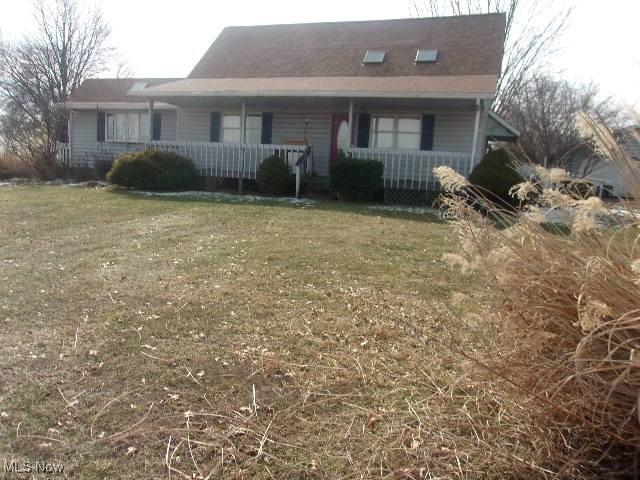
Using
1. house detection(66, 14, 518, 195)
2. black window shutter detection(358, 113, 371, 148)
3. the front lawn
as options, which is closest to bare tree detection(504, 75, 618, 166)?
house detection(66, 14, 518, 195)

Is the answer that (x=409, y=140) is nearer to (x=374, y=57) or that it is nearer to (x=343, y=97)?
(x=343, y=97)

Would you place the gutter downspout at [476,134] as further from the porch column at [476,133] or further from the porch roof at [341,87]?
the porch roof at [341,87]

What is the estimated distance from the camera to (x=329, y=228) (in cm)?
854

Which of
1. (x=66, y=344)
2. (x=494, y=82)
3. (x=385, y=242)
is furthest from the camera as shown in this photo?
(x=494, y=82)

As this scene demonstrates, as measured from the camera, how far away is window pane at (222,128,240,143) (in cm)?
1752

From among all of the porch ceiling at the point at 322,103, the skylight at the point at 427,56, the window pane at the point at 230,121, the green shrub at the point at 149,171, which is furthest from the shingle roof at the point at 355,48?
the green shrub at the point at 149,171

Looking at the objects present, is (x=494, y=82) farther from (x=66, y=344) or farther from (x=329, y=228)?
(x=66, y=344)

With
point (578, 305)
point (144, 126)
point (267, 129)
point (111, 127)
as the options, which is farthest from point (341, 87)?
point (578, 305)

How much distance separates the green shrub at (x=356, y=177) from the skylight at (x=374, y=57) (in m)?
5.09

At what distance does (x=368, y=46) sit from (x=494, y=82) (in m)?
5.63

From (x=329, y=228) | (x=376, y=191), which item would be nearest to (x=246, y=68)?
(x=376, y=191)

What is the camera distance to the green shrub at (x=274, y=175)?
13641 millimetres

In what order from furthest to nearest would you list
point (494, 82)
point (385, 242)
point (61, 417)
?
1. point (494, 82)
2. point (385, 242)
3. point (61, 417)

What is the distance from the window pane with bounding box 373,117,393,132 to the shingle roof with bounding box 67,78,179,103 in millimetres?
10966
